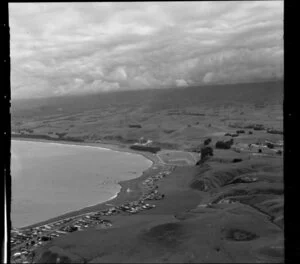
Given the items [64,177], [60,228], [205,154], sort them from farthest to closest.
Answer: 1. [205,154]
2. [64,177]
3. [60,228]

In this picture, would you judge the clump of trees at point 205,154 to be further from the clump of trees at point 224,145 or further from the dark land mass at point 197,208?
the clump of trees at point 224,145

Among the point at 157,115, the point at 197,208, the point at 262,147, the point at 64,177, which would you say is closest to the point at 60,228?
the point at 197,208

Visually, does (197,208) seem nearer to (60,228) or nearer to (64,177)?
(60,228)

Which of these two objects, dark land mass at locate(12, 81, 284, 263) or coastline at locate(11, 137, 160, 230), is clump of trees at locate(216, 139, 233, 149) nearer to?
dark land mass at locate(12, 81, 284, 263)

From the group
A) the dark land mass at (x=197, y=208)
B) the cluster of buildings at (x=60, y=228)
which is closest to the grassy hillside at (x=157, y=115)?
the dark land mass at (x=197, y=208)

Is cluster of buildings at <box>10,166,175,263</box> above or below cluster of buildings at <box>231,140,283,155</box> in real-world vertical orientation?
below

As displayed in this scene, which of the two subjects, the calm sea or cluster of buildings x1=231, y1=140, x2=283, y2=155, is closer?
the calm sea

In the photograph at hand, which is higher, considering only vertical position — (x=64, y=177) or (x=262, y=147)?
(x=262, y=147)

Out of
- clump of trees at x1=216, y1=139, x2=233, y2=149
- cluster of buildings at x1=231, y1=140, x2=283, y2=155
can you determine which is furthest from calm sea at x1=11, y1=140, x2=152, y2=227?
cluster of buildings at x1=231, y1=140, x2=283, y2=155
